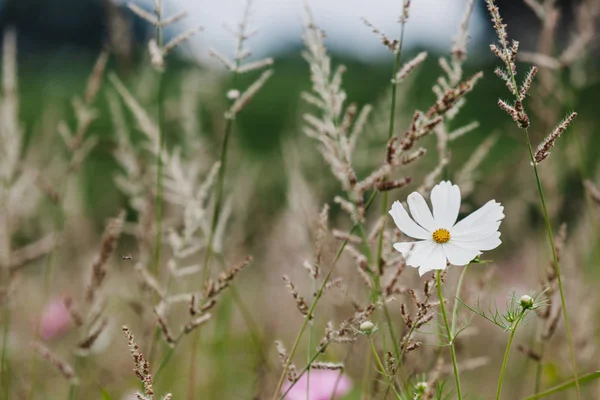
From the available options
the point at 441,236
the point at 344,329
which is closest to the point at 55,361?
the point at 344,329

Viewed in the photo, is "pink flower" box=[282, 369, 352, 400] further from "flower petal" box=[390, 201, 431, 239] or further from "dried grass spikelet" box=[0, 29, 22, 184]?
"dried grass spikelet" box=[0, 29, 22, 184]

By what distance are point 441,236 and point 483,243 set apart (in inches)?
1.8

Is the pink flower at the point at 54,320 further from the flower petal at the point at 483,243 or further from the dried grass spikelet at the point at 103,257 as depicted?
the flower petal at the point at 483,243

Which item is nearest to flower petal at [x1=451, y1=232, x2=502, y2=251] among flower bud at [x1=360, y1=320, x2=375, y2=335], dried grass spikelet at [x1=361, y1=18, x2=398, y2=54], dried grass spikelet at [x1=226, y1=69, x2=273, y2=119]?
flower bud at [x1=360, y1=320, x2=375, y2=335]

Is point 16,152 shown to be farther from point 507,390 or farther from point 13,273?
point 507,390

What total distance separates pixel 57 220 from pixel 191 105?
1.21ft

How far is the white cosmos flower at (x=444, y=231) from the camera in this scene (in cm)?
56

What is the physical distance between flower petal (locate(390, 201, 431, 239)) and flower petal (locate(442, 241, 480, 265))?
0.03 meters

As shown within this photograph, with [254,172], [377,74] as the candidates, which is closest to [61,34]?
[377,74]

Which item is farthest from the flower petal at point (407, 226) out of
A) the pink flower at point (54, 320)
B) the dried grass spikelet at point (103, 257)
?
the pink flower at point (54, 320)

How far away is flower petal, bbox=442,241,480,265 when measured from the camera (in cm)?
55

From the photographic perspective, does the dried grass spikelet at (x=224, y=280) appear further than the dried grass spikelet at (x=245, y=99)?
No

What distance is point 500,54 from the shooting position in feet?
1.91

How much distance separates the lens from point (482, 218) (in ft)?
1.93
